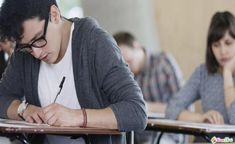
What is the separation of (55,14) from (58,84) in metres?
0.31

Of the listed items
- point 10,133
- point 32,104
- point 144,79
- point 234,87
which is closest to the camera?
point 10,133

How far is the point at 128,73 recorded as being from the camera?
7.38ft

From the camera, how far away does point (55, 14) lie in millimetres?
2264

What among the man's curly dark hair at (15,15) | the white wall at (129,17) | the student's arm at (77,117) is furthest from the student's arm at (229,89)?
the white wall at (129,17)

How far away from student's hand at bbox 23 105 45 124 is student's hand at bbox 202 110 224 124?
1206 millimetres

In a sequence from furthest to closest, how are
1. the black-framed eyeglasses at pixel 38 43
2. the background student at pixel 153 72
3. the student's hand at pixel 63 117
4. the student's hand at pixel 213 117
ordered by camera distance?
the background student at pixel 153 72, the student's hand at pixel 213 117, the black-framed eyeglasses at pixel 38 43, the student's hand at pixel 63 117

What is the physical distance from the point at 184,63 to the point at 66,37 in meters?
2.79

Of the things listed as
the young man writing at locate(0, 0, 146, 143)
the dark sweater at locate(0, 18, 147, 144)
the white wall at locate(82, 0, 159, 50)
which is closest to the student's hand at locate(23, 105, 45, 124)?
the young man writing at locate(0, 0, 146, 143)

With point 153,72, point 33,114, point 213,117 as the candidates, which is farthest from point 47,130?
point 153,72

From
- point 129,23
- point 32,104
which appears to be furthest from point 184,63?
point 32,104

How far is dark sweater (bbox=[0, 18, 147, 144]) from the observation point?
7.14 ft

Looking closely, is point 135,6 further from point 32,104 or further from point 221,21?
point 32,104

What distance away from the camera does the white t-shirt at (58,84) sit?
92.5 inches

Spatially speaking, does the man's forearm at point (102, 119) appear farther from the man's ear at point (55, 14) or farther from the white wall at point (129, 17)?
the white wall at point (129, 17)
